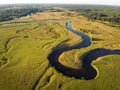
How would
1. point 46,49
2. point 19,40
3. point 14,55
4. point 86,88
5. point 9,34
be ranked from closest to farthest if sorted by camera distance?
point 86,88
point 14,55
point 46,49
point 19,40
point 9,34

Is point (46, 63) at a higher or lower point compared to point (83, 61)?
lower

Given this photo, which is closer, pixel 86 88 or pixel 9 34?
pixel 86 88

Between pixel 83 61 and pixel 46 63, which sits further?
pixel 83 61

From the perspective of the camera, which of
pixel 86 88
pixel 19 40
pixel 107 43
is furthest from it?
pixel 19 40

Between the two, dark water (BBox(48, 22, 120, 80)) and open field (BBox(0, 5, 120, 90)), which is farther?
dark water (BBox(48, 22, 120, 80))

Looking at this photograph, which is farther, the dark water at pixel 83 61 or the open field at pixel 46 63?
the dark water at pixel 83 61

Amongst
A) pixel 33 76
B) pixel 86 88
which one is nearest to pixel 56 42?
pixel 33 76

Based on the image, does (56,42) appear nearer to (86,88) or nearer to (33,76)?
(33,76)

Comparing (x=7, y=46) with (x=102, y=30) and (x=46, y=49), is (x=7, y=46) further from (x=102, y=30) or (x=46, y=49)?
(x=102, y=30)

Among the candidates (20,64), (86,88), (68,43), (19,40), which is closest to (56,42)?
(68,43)
